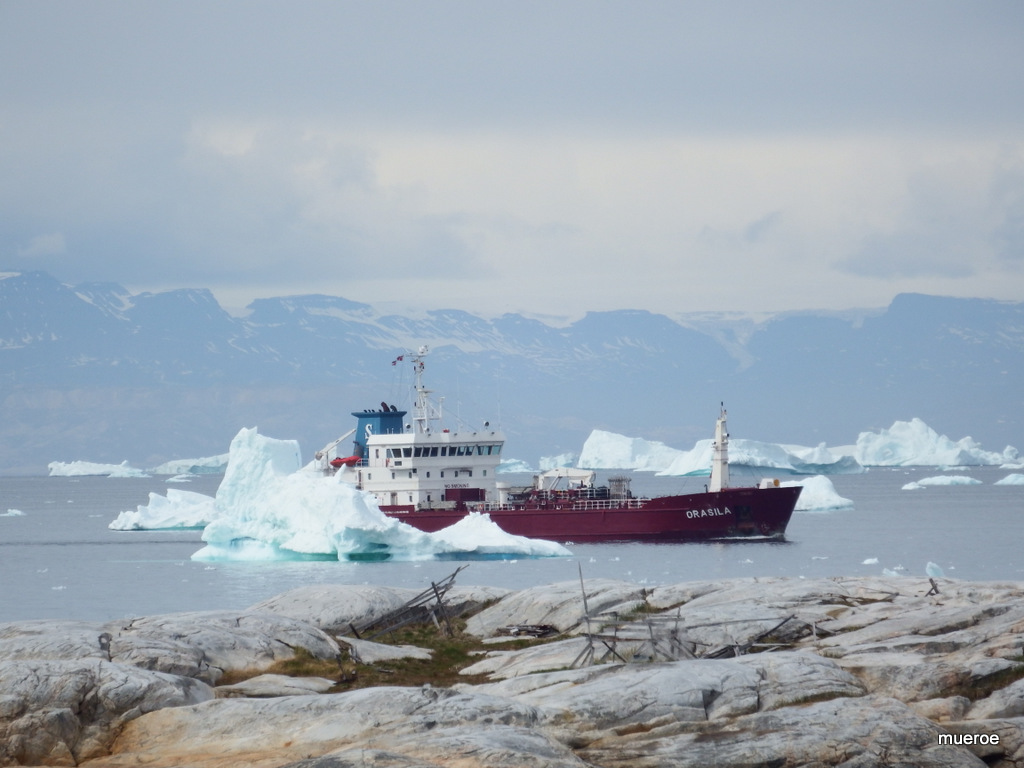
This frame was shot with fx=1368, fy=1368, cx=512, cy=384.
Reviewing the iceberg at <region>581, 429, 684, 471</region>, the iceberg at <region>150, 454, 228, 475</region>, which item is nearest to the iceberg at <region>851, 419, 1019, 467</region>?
the iceberg at <region>581, 429, 684, 471</region>

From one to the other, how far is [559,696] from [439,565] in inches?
1393

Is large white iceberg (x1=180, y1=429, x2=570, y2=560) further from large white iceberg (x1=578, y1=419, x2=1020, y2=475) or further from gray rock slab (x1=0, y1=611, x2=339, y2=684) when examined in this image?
large white iceberg (x1=578, y1=419, x2=1020, y2=475)

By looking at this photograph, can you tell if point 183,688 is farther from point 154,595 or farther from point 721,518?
point 721,518

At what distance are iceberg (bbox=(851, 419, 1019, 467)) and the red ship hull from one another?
A: 267ft

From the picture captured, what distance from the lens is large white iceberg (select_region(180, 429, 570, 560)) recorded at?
4656cm

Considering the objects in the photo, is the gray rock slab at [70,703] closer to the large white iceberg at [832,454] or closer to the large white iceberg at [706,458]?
the large white iceberg at [706,458]

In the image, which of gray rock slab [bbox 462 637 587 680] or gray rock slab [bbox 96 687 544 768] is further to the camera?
gray rock slab [bbox 462 637 587 680]

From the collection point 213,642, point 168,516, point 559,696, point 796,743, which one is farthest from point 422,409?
point 796,743

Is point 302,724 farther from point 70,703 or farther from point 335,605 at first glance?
point 335,605

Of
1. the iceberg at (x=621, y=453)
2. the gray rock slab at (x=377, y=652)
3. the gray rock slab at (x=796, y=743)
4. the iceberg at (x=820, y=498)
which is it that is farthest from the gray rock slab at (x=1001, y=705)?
the iceberg at (x=621, y=453)

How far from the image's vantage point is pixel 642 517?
54469 mm

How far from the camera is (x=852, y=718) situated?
47.1ft

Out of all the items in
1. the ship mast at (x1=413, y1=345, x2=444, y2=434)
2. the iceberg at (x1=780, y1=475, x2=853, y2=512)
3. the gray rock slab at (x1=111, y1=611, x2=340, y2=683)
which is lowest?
the gray rock slab at (x1=111, y1=611, x2=340, y2=683)

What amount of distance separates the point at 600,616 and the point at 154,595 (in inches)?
925
